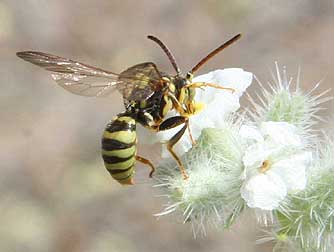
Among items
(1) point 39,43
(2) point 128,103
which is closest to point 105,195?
(1) point 39,43

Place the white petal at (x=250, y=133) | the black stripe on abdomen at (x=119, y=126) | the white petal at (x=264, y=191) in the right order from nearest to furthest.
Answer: the white petal at (x=264, y=191) < the white petal at (x=250, y=133) < the black stripe on abdomen at (x=119, y=126)

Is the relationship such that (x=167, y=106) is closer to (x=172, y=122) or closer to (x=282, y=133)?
(x=172, y=122)

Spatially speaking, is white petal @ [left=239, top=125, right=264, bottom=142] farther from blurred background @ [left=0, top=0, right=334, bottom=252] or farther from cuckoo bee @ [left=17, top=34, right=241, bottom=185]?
blurred background @ [left=0, top=0, right=334, bottom=252]

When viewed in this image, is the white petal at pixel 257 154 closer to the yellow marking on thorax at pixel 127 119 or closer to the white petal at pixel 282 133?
the white petal at pixel 282 133

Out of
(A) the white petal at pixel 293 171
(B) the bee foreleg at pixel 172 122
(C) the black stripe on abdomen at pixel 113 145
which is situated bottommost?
(A) the white petal at pixel 293 171

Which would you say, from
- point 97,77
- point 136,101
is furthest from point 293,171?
point 97,77

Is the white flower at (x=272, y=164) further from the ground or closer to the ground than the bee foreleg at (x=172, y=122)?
closer to the ground

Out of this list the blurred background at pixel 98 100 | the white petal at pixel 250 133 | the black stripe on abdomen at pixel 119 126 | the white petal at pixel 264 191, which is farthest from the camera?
the blurred background at pixel 98 100

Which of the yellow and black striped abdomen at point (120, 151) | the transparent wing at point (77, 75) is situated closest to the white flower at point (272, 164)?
the yellow and black striped abdomen at point (120, 151)
